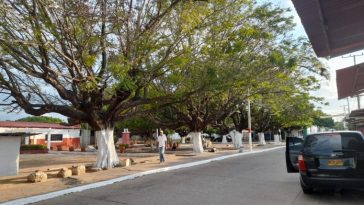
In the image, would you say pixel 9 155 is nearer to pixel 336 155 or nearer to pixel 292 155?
pixel 292 155

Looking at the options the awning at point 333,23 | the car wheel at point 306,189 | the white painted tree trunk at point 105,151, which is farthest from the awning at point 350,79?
the white painted tree trunk at point 105,151

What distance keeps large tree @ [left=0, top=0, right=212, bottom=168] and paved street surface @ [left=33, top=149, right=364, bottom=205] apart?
15.5ft

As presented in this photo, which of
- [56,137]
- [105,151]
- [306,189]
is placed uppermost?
[56,137]

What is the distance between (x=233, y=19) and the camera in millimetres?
19031

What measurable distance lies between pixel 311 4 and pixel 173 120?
27.7m

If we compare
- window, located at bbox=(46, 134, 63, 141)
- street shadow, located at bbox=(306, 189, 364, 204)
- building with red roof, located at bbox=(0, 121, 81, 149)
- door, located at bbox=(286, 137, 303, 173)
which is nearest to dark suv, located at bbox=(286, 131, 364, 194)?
street shadow, located at bbox=(306, 189, 364, 204)

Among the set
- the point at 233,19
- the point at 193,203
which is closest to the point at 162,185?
the point at 193,203

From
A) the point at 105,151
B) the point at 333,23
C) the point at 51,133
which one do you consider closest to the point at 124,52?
the point at 105,151

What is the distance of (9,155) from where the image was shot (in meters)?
15.8

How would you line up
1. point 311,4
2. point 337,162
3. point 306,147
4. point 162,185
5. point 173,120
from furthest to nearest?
point 173,120 < point 162,185 < point 306,147 < point 337,162 < point 311,4

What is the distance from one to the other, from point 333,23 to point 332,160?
3429 mm

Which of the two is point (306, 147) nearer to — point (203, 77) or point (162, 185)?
point (162, 185)

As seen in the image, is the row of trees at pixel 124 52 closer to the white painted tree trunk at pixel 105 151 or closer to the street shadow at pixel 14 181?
the white painted tree trunk at pixel 105 151

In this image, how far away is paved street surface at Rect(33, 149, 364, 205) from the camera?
8.90 metres
